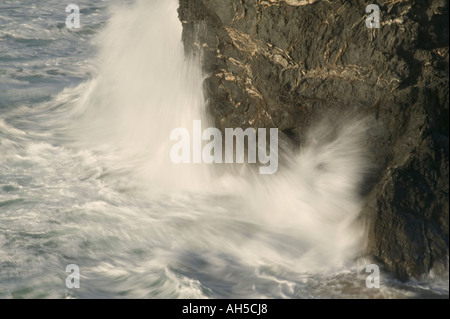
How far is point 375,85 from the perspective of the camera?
216 inches

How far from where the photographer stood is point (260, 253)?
17.8ft

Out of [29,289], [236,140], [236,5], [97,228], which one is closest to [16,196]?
[97,228]

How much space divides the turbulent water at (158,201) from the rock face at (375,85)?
18cm

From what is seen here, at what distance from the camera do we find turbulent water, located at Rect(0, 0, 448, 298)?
16.9 feet

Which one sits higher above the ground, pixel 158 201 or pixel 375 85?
pixel 375 85

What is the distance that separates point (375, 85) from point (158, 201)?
6.87ft

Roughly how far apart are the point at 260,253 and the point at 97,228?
1386 mm

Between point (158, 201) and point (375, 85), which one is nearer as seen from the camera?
point (375, 85)

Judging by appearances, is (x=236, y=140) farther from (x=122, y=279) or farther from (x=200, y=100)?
(x=122, y=279)

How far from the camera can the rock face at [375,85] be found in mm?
5094

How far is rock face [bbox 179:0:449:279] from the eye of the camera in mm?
5094

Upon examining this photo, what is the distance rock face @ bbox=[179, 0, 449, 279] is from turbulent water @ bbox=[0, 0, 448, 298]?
0.18 meters
